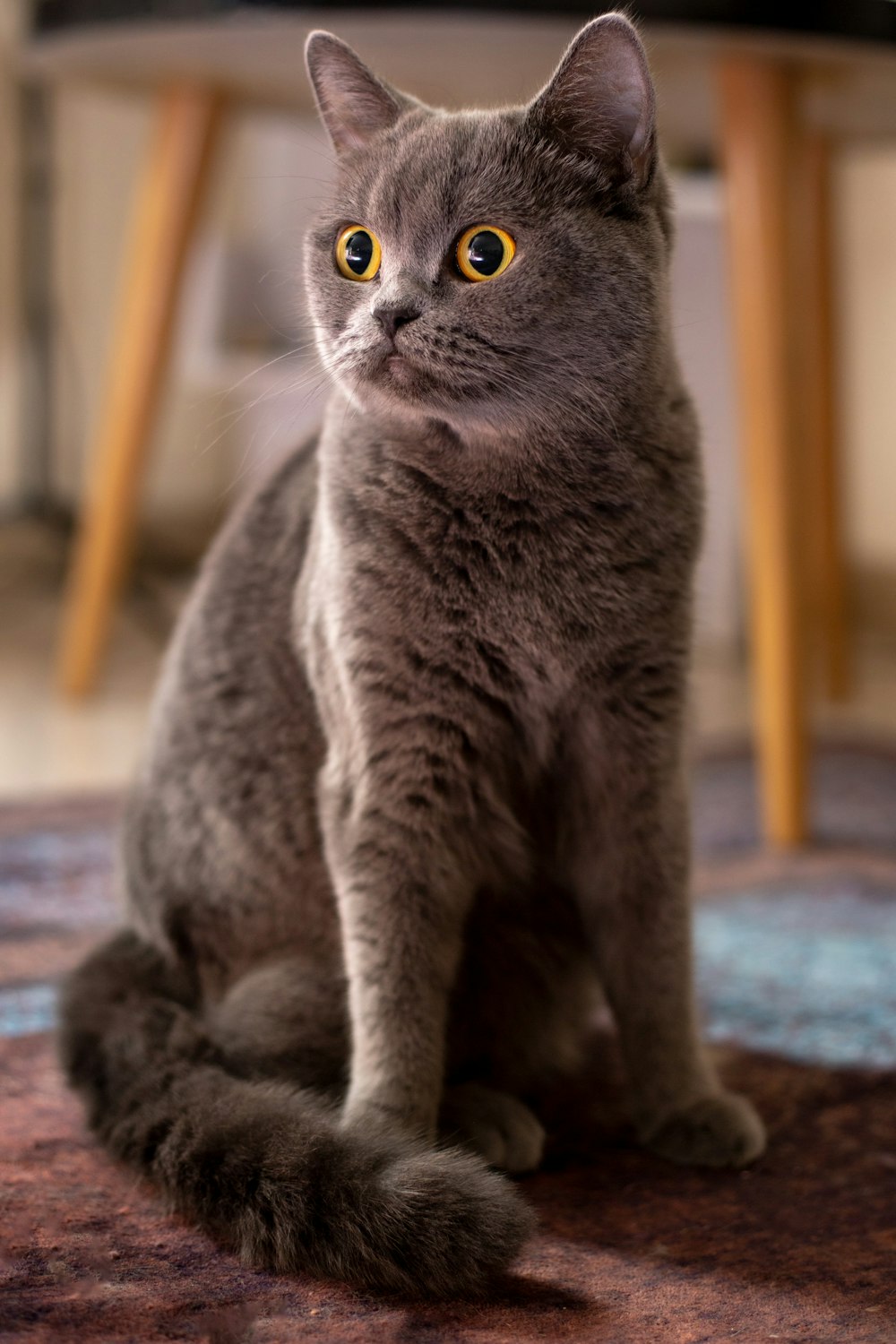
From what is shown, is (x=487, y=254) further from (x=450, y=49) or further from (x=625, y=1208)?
(x=450, y=49)

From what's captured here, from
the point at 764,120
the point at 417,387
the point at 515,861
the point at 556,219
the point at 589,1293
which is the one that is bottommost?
the point at 589,1293

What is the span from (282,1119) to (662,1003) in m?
0.31

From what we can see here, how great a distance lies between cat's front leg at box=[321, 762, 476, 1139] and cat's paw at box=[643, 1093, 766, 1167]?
172 mm

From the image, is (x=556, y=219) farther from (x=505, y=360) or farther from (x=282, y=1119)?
(x=282, y=1119)

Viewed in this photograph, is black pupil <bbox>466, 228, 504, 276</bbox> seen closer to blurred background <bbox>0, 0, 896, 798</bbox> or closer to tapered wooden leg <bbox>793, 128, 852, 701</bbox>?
blurred background <bbox>0, 0, 896, 798</bbox>

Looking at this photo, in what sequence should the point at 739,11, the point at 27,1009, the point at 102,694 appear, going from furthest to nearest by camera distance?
1. the point at 102,694
2. the point at 739,11
3. the point at 27,1009

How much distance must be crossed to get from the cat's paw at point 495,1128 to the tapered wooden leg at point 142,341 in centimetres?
132

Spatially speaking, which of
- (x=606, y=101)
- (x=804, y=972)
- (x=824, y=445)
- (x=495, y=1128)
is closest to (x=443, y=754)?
(x=495, y=1128)

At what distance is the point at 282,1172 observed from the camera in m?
0.87

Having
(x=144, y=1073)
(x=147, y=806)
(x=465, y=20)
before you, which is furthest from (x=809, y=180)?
(x=144, y=1073)

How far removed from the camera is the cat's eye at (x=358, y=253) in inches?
38.7

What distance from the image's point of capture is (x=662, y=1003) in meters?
1.06

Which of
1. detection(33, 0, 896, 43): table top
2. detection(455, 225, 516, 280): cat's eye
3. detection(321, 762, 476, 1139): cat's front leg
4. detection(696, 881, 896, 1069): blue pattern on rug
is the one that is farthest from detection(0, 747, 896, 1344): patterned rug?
detection(33, 0, 896, 43): table top

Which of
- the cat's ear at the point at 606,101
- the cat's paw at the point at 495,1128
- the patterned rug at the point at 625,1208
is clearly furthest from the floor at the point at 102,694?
the cat's ear at the point at 606,101
